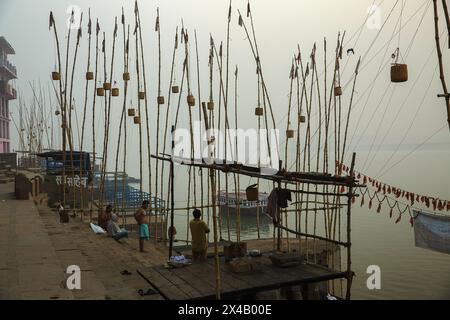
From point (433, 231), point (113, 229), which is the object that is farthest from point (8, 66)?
point (433, 231)

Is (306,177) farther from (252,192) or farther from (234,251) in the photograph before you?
(234,251)

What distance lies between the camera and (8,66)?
31797mm

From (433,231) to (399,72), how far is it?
612 centimetres

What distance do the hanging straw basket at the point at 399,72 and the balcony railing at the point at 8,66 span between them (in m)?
31.9

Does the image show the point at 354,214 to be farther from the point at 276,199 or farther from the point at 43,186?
the point at 276,199

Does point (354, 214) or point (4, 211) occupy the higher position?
point (4, 211)

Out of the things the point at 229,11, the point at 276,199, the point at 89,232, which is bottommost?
the point at 89,232

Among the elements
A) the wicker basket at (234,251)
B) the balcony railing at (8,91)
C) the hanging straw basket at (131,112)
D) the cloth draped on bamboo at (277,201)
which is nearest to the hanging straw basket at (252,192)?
the cloth draped on bamboo at (277,201)

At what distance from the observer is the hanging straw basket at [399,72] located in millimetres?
6512

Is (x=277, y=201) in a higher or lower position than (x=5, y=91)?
lower

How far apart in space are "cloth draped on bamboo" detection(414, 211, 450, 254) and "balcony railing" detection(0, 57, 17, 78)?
3187 cm

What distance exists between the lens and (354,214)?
44.4m
